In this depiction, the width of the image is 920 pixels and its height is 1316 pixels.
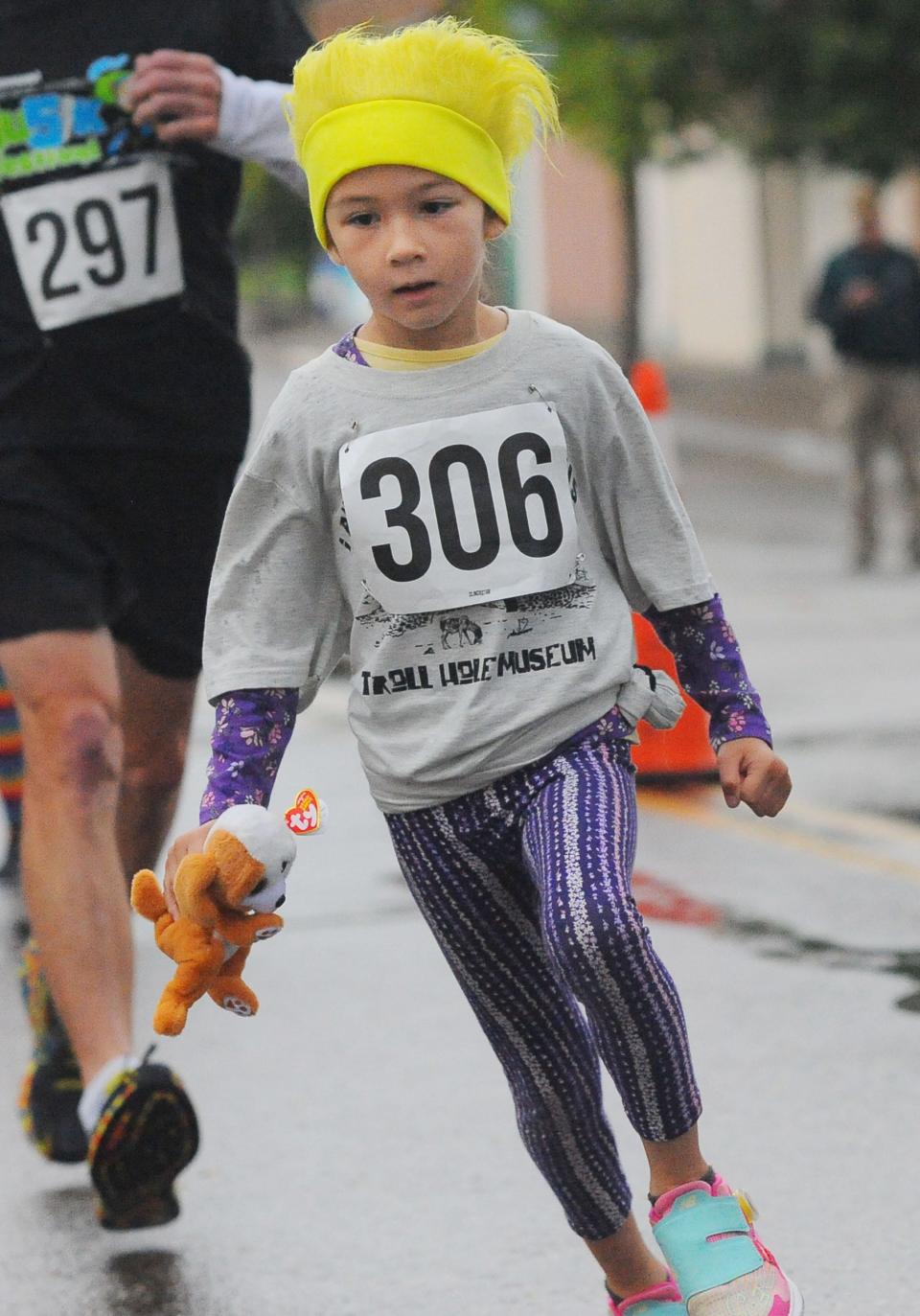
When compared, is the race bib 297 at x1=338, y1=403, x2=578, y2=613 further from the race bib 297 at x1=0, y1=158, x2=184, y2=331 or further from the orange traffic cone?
the orange traffic cone

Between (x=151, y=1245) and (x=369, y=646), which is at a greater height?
(x=369, y=646)

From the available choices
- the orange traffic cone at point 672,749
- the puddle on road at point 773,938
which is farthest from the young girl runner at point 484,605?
the orange traffic cone at point 672,749

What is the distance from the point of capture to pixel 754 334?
104 feet

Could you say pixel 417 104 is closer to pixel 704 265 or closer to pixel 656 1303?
pixel 656 1303

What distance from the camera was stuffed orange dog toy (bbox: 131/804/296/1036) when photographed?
2854 mm

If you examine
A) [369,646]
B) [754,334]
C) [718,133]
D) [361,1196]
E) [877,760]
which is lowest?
[754,334]

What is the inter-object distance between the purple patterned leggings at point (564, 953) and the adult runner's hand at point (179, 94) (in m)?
1.47

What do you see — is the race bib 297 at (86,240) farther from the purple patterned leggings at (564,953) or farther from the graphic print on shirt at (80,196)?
the purple patterned leggings at (564,953)

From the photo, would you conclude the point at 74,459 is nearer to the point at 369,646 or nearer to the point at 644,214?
the point at 369,646

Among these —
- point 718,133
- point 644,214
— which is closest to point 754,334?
point 644,214

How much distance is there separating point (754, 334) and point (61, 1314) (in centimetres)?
2881

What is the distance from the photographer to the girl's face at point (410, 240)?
9.63ft

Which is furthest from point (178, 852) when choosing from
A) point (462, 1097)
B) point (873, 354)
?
point (873, 354)

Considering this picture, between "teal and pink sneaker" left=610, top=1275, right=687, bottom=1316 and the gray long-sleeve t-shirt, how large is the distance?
2.30 feet
